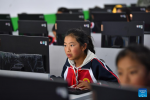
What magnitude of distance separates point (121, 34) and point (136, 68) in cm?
183

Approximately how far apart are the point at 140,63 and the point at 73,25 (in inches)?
73.1

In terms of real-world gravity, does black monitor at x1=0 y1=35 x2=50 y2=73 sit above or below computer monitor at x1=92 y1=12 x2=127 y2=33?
below

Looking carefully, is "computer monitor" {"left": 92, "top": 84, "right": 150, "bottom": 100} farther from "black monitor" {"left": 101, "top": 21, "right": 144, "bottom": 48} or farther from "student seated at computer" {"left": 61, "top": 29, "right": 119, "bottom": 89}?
"black monitor" {"left": 101, "top": 21, "right": 144, "bottom": 48}

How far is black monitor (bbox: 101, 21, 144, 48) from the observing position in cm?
243

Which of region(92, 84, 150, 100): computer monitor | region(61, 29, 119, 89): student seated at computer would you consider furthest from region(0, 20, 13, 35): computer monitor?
region(92, 84, 150, 100): computer monitor

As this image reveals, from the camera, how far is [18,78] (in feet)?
1.87

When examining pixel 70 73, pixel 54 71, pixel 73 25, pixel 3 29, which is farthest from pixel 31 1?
pixel 70 73

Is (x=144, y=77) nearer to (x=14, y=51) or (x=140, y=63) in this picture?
(x=140, y=63)

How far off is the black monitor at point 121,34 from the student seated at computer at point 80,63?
751 mm

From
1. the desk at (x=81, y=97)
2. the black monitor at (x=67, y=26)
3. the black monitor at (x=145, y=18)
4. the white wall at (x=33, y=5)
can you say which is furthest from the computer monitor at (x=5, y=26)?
the white wall at (x=33, y=5)

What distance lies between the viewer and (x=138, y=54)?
69cm

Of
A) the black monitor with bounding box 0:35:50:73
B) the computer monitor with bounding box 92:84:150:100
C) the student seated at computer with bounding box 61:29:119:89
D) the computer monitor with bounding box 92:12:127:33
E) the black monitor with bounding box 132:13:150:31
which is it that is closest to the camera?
the computer monitor with bounding box 92:84:150:100

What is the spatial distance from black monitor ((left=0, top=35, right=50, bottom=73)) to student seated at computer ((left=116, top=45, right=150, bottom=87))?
75cm

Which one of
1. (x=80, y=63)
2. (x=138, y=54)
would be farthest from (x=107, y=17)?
(x=138, y=54)
